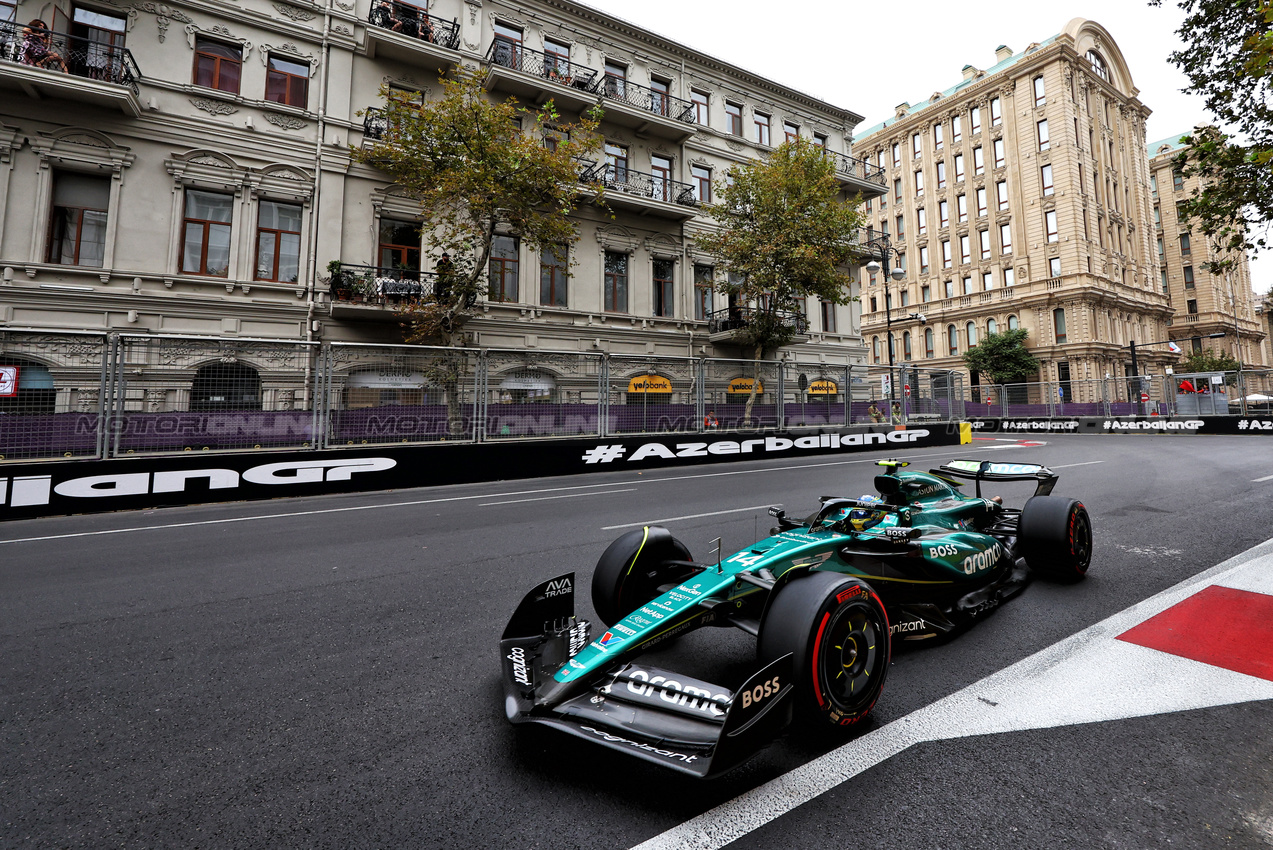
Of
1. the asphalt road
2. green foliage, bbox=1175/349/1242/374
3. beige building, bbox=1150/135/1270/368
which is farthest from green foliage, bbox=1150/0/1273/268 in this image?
beige building, bbox=1150/135/1270/368

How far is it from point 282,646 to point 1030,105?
55.6 metres

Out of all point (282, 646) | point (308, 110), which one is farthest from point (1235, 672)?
point (308, 110)

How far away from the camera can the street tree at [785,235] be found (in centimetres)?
1909

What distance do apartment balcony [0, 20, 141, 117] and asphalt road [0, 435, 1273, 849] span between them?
52.9 feet

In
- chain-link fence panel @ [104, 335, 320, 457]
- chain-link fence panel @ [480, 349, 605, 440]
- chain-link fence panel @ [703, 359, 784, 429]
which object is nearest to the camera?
chain-link fence panel @ [104, 335, 320, 457]

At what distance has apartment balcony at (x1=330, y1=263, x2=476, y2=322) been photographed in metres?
16.5

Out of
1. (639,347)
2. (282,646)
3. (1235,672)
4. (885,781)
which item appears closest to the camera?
(885,781)

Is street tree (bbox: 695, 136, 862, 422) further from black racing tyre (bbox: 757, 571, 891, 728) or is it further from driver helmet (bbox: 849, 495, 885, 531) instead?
black racing tyre (bbox: 757, 571, 891, 728)

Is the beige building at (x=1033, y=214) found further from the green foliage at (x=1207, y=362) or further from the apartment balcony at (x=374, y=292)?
the apartment balcony at (x=374, y=292)

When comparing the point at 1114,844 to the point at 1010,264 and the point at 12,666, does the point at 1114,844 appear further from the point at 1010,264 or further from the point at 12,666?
the point at 1010,264

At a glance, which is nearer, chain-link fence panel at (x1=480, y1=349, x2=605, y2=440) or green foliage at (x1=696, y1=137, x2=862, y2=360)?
chain-link fence panel at (x1=480, y1=349, x2=605, y2=440)

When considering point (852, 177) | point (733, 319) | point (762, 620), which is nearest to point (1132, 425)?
point (852, 177)

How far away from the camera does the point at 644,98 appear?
22.4 meters

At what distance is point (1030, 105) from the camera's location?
40.8 meters
